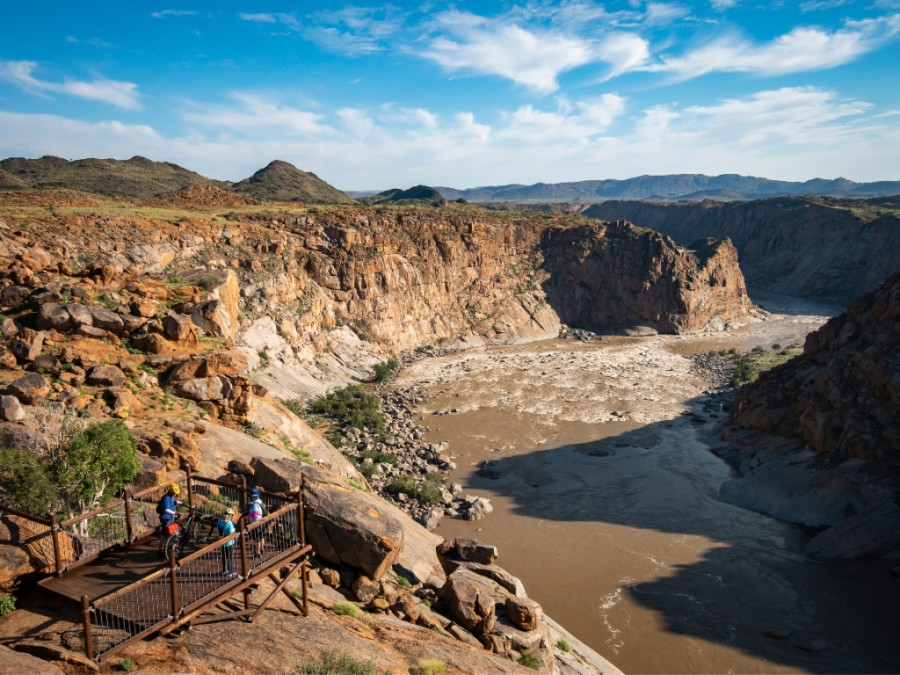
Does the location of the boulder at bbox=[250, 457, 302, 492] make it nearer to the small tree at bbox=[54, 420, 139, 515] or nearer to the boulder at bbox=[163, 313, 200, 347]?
the small tree at bbox=[54, 420, 139, 515]

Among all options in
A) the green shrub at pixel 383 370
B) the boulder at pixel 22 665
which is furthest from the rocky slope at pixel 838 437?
the green shrub at pixel 383 370

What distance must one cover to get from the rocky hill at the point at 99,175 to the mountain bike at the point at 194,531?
50.0m

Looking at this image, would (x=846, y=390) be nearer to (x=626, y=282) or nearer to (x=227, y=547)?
(x=227, y=547)

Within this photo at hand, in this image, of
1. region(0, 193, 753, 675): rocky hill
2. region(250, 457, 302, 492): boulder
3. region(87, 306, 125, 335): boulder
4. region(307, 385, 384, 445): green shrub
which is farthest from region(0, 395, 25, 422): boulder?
region(307, 385, 384, 445): green shrub

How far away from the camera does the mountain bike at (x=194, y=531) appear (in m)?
8.27

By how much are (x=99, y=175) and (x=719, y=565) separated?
66.9 meters

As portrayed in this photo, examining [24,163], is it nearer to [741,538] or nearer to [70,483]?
[70,483]

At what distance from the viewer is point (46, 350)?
13430mm

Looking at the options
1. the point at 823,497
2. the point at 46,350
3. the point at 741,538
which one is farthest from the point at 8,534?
the point at 823,497

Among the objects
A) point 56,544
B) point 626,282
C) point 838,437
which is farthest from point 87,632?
point 626,282

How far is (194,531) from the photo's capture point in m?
8.65

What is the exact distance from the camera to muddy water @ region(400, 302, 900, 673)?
14227 millimetres

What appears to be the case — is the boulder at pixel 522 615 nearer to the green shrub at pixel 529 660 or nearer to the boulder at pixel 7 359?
the green shrub at pixel 529 660

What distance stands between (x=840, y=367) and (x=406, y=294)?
3354 cm
